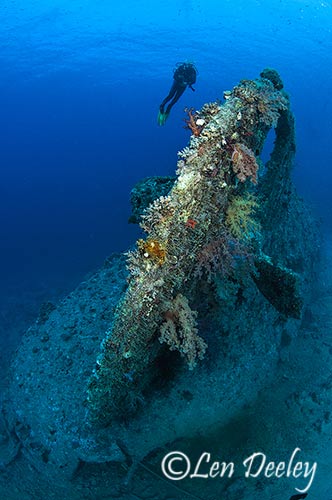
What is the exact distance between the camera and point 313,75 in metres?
44.2

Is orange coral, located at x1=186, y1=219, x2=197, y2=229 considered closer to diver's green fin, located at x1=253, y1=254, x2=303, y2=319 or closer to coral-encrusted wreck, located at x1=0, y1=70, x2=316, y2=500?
coral-encrusted wreck, located at x1=0, y1=70, x2=316, y2=500

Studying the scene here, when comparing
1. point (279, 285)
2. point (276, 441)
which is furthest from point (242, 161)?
point (276, 441)

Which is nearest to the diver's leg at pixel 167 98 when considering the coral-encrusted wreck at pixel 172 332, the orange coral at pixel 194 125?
the coral-encrusted wreck at pixel 172 332

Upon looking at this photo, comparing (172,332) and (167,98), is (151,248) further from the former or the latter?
(167,98)

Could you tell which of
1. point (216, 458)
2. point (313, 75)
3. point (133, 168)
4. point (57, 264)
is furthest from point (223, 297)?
point (313, 75)

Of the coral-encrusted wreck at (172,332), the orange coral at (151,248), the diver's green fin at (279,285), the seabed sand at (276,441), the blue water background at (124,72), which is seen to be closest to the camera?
the orange coral at (151,248)

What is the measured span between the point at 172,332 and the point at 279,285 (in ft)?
4.91

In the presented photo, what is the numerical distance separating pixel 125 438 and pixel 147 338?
82.5 inches

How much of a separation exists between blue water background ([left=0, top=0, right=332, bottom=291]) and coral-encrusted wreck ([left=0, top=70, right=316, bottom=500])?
26321mm

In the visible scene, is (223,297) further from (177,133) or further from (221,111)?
(177,133)

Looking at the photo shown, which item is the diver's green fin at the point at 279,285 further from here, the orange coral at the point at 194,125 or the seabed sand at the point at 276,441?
the seabed sand at the point at 276,441

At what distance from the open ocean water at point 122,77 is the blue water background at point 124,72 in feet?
0.48

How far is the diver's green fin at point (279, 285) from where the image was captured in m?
4.11

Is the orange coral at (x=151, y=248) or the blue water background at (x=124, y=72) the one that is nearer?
the orange coral at (x=151, y=248)
